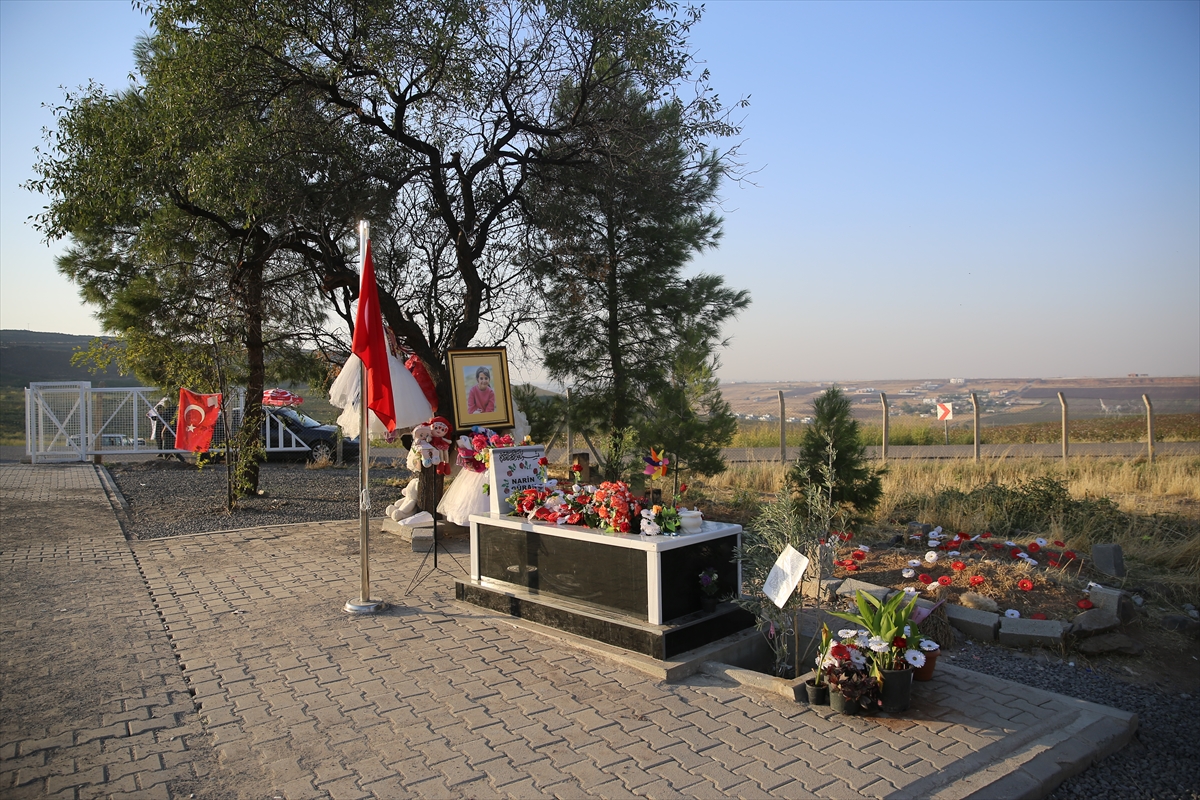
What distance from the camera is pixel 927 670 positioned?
493 centimetres

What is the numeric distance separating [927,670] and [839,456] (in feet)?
12.5

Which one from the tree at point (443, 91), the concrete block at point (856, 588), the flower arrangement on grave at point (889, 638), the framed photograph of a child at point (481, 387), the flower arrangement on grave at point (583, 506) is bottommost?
the concrete block at point (856, 588)

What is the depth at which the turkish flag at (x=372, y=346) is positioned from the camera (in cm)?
666

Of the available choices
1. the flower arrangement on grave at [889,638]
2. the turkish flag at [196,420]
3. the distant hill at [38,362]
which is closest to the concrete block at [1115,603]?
the flower arrangement on grave at [889,638]

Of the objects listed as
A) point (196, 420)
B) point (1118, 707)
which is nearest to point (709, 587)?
point (1118, 707)

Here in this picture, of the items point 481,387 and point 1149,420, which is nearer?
point 481,387

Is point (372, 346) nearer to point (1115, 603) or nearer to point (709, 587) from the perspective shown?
point (709, 587)

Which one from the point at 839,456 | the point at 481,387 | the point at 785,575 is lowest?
the point at 785,575

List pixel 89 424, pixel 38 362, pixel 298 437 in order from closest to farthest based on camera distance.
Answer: pixel 89 424 → pixel 298 437 → pixel 38 362

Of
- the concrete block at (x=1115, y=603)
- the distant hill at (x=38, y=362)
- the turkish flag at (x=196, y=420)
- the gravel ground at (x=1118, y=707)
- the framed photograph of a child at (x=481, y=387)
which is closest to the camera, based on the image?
the gravel ground at (x=1118, y=707)

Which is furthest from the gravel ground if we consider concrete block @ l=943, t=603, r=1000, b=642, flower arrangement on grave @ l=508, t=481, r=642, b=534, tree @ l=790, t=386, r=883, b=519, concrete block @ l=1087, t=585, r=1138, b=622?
tree @ l=790, t=386, r=883, b=519

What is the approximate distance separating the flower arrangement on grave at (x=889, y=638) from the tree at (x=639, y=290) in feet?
Result: 18.0

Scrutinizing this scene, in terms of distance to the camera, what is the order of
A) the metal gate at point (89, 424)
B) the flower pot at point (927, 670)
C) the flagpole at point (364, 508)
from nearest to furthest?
the flower pot at point (927, 670), the flagpole at point (364, 508), the metal gate at point (89, 424)

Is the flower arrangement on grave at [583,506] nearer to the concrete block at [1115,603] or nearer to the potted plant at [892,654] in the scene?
the potted plant at [892,654]
